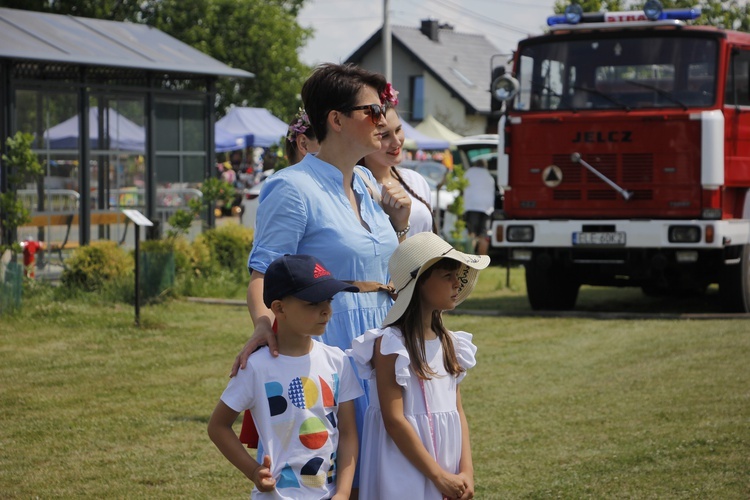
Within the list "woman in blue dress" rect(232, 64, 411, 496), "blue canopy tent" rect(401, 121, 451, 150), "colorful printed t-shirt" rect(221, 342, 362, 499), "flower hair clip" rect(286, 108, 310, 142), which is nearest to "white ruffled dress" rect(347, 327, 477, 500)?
"woman in blue dress" rect(232, 64, 411, 496)

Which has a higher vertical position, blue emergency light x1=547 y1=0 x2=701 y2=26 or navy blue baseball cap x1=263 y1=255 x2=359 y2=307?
blue emergency light x1=547 y1=0 x2=701 y2=26

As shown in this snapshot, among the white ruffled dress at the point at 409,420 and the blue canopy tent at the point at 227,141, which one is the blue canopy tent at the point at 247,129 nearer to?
the blue canopy tent at the point at 227,141

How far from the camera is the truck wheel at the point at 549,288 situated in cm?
1355

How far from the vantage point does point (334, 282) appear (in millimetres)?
3719

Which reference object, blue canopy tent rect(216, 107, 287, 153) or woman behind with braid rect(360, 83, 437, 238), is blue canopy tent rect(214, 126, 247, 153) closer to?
blue canopy tent rect(216, 107, 287, 153)

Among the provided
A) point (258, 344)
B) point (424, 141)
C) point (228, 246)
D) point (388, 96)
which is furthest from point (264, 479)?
point (424, 141)

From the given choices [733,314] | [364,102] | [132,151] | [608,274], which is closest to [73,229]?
[132,151]

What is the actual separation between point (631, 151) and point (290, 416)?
967 cm

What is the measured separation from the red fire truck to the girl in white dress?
28.9 feet

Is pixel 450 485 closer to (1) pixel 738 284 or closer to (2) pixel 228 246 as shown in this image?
(1) pixel 738 284

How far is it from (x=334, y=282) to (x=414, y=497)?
753mm

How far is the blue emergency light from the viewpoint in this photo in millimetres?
12734

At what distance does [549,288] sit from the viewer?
Result: 1370cm

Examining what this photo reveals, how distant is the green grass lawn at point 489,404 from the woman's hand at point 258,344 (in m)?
2.57
